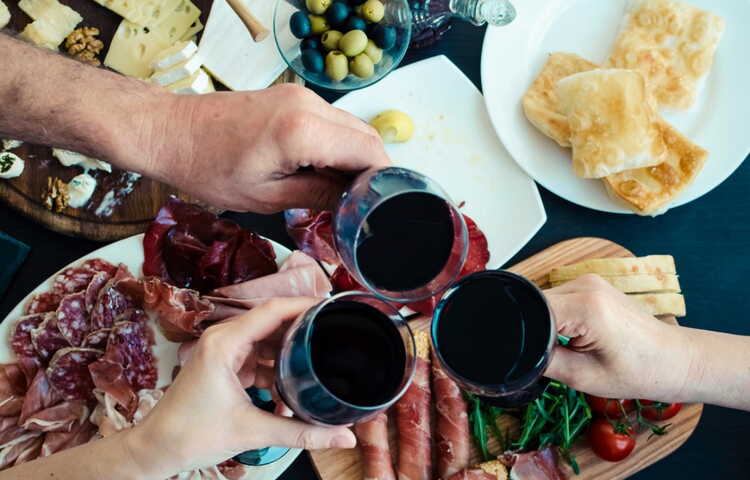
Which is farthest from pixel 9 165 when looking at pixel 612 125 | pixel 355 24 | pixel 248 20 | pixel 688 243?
pixel 688 243

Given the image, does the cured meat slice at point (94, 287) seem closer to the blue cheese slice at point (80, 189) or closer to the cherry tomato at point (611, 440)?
the blue cheese slice at point (80, 189)

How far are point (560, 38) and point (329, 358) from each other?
113 centimetres

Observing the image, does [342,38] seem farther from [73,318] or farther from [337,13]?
[73,318]

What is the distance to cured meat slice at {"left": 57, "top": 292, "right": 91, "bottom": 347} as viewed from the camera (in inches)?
60.0

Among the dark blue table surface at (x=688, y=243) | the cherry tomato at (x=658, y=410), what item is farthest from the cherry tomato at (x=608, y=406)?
the dark blue table surface at (x=688, y=243)

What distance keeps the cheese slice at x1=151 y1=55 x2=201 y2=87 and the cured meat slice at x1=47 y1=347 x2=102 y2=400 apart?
645 mm

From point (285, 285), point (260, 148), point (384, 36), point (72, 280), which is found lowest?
point (72, 280)

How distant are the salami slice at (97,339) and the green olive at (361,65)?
Answer: 0.82 metres

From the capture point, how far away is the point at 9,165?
1.59m

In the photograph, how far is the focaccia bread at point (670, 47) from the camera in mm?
1655

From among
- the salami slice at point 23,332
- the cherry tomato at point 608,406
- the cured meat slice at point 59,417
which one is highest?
the cherry tomato at point 608,406

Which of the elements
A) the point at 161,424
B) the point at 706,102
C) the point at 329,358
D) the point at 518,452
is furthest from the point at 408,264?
the point at 706,102

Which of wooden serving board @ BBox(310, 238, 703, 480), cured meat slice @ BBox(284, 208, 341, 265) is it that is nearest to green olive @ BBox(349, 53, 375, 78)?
→ cured meat slice @ BBox(284, 208, 341, 265)

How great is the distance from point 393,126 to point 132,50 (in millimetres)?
668
